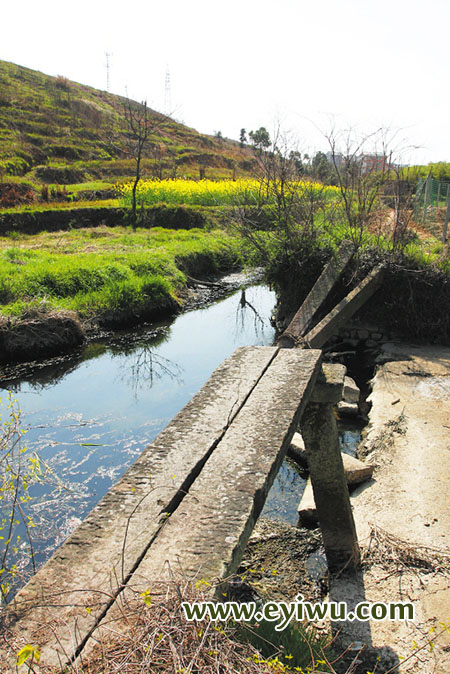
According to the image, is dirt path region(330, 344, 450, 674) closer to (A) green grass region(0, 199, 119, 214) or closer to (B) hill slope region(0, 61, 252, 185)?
(A) green grass region(0, 199, 119, 214)

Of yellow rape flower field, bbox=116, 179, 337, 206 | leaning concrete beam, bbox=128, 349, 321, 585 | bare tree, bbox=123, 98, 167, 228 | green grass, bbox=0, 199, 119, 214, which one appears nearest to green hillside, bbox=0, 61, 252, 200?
bare tree, bbox=123, 98, 167, 228

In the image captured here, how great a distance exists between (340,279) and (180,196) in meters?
15.3

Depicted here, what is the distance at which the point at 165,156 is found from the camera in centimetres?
4128

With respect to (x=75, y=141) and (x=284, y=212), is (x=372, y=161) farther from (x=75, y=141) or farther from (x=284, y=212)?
(x=75, y=141)

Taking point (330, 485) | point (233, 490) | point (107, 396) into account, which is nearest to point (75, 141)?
point (107, 396)

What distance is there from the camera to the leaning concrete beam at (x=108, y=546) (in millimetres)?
1509

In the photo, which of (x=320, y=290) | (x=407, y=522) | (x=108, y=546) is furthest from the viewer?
(x=320, y=290)

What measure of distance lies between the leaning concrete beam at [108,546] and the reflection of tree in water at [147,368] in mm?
5434

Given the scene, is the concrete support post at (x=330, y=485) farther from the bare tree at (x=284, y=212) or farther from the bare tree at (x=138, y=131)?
the bare tree at (x=138, y=131)

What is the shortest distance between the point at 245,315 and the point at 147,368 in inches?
159

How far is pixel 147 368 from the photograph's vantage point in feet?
29.2

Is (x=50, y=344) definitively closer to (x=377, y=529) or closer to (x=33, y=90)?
(x=377, y=529)

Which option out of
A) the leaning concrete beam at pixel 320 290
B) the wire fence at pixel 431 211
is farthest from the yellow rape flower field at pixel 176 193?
the leaning concrete beam at pixel 320 290

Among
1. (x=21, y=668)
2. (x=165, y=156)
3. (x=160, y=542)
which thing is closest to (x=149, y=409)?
(x=160, y=542)
